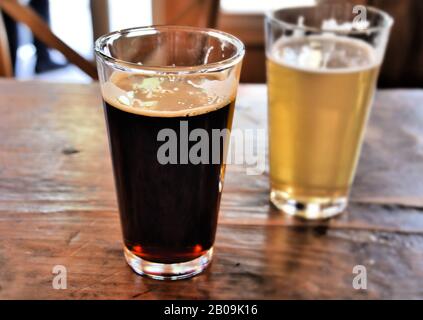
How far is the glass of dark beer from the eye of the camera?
0.49 metres

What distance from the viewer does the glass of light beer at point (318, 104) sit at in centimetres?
62

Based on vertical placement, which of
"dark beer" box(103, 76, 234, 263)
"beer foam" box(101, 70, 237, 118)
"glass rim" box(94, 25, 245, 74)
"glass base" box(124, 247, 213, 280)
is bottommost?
"glass base" box(124, 247, 213, 280)

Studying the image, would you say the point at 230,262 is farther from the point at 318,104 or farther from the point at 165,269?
the point at 318,104

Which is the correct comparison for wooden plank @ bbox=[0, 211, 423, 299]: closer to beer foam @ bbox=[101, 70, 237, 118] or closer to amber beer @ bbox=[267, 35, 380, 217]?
amber beer @ bbox=[267, 35, 380, 217]

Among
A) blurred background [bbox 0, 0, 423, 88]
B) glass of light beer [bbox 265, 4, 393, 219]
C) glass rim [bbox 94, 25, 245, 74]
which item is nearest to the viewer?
glass rim [bbox 94, 25, 245, 74]

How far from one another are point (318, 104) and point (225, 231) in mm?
179

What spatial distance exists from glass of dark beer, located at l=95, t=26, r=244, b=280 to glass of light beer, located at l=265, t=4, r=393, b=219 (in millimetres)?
117

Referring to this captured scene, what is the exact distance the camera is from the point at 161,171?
0.51 meters

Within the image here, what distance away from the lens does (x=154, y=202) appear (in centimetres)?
53

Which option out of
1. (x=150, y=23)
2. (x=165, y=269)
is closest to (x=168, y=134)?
(x=165, y=269)

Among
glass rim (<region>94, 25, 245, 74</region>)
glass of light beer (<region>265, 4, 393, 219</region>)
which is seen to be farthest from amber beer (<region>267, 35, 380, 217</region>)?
glass rim (<region>94, 25, 245, 74</region>)

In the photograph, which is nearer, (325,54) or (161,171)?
(161,171)

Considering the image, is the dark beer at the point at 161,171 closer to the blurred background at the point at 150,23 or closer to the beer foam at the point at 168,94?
the beer foam at the point at 168,94

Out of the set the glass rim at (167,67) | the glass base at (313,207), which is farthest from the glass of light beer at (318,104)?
the glass rim at (167,67)
